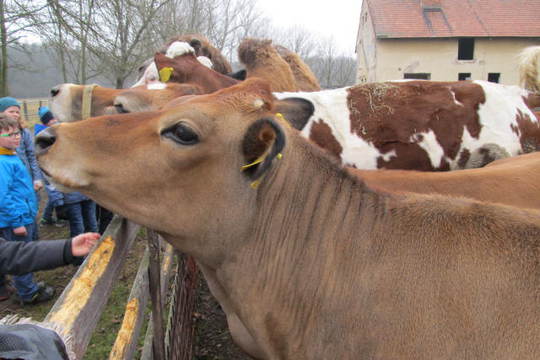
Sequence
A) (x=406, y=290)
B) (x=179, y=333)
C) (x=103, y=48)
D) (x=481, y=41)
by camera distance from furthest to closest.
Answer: (x=481, y=41) < (x=103, y=48) < (x=179, y=333) < (x=406, y=290)

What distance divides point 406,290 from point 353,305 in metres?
0.27

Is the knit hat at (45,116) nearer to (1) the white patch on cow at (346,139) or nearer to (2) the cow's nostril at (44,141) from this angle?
(1) the white patch on cow at (346,139)

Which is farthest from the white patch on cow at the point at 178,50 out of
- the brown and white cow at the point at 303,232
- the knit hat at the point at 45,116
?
the brown and white cow at the point at 303,232

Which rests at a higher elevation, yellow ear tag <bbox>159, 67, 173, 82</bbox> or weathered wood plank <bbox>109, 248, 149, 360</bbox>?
yellow ear tag <bbox>159, 67, 173, 82</bbox>

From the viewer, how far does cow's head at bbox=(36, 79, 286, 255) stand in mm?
2086

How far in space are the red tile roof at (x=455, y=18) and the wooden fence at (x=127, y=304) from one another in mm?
31347

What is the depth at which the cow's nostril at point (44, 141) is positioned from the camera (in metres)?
2.07

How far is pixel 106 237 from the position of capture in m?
2.28

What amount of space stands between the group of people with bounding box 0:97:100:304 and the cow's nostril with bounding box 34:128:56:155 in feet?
0.96

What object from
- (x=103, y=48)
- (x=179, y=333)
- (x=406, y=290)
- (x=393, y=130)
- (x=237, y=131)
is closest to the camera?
(x=406, y=290)

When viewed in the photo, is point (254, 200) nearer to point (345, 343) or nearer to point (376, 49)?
point (345, 343)

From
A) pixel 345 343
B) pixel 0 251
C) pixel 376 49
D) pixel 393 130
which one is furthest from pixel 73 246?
pixel 376 49

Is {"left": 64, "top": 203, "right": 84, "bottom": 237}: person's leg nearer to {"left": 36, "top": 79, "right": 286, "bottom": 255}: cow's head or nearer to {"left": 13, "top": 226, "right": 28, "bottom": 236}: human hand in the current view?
{"left": 13, "top": 226, "right": 28, "bottom": 236}: human hand

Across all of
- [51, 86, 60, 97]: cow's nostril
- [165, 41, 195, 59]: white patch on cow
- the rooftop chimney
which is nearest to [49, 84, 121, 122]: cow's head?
[51, 86, 60, 97]: cow's nostril
